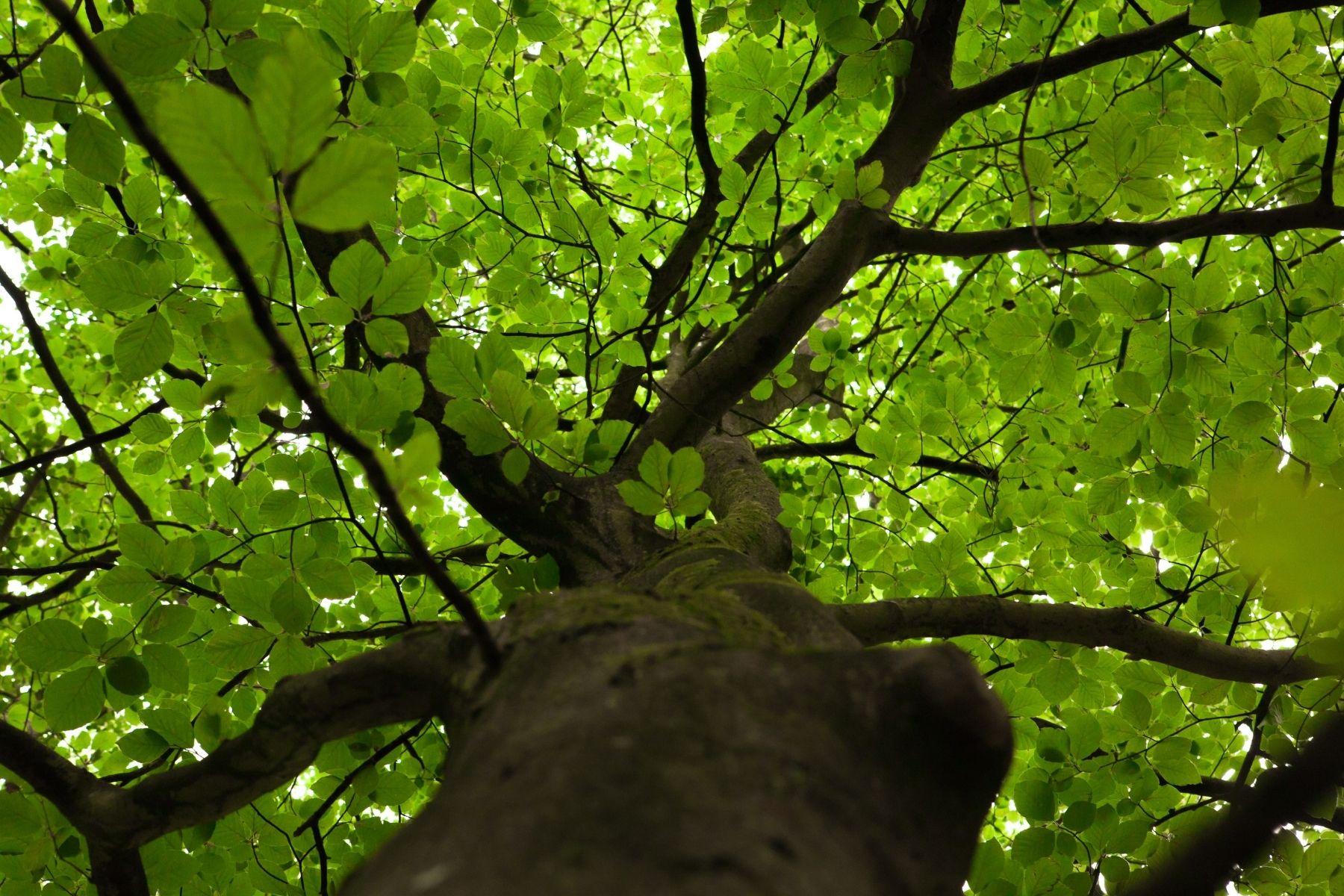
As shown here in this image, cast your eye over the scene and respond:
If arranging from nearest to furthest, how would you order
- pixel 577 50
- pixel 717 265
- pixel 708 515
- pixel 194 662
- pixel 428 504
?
pixel 428 504 → pixel 194 662 → pixel 708 515 → pixel 717 265 → pixel 577 50

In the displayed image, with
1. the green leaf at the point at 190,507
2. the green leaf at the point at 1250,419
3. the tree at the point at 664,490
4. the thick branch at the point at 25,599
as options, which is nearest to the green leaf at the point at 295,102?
the tree at the point at 664,490

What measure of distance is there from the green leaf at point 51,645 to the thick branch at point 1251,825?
183 cm

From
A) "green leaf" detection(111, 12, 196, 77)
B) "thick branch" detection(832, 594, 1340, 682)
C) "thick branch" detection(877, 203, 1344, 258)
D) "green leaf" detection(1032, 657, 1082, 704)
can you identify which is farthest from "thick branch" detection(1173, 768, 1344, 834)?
"green leaf" detection(111, 12, 196, 77)

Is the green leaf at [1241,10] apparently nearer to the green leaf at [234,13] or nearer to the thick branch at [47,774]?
the green leaf at [234,13]

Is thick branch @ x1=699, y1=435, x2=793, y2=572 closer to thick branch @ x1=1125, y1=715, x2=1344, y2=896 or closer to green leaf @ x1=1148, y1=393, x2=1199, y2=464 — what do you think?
green leaf @ x1=1148, y1=393, x2=1199, y2=464

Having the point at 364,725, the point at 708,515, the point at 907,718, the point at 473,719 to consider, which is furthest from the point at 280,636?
the point at 708,515

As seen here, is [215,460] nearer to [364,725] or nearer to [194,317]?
[194,317]

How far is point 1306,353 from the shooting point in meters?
2.72

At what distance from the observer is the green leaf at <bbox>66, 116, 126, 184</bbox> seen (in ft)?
4.80

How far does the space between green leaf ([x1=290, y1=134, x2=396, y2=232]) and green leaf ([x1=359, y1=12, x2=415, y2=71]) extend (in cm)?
117

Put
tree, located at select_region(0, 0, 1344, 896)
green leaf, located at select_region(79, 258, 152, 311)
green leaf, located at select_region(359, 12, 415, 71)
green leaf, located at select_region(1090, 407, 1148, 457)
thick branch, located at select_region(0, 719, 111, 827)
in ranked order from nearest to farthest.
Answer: tree, located at select_region(0, 0, 1344, 896), thick branch, located at select_region(0, 719, 111, 827), green leaf, located at select_region(79, 258, 152, 311), green leaf, located at select_region(359, 12, 415, 71), green leaf, located at select_region(1090, 407, 1148, 457)

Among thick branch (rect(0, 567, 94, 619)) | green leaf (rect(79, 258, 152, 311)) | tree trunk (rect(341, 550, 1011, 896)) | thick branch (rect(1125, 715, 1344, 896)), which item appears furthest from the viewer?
thick branch (rect(0, 567, 94, 619))

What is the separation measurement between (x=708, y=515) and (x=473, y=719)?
2.63m

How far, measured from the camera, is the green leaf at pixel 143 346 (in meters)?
1.63
